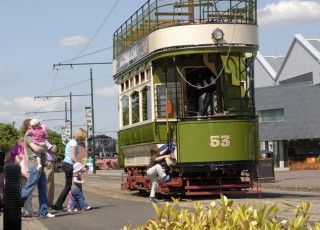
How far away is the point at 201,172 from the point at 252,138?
1398 mm

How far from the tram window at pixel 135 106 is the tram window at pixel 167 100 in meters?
2.07

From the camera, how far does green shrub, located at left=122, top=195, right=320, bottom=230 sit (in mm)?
5062

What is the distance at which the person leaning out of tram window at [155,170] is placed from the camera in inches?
680

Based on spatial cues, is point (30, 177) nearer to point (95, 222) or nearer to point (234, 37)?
point (95, 222)

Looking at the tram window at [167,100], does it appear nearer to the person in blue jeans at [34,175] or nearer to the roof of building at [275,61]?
the person in blue jeans at [34,175]

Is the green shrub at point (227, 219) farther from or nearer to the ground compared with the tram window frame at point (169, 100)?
nearer to the ground

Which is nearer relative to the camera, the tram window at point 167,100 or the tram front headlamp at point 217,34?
the tram front headlamp at point 217,34

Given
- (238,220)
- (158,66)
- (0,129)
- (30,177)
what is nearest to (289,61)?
(0,129)

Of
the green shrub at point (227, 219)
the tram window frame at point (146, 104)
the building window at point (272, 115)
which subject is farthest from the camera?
the building window at point (272, 115)

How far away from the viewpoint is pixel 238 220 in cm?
510

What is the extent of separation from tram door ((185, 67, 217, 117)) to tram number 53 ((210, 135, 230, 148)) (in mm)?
1090

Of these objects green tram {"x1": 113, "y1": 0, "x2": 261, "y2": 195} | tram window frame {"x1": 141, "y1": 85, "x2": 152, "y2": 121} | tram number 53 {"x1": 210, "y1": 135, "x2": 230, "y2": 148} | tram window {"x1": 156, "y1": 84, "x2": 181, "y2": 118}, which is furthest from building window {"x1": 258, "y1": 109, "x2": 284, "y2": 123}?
tram number 53 {"x1": 210, "y1": 135, "x2": 230, "y2": 148}

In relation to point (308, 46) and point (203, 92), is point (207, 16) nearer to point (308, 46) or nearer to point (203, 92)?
point (203, 92)

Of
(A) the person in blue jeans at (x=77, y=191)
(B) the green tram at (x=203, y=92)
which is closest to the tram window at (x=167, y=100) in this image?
(B) the green tram at (x=203, y=92)
